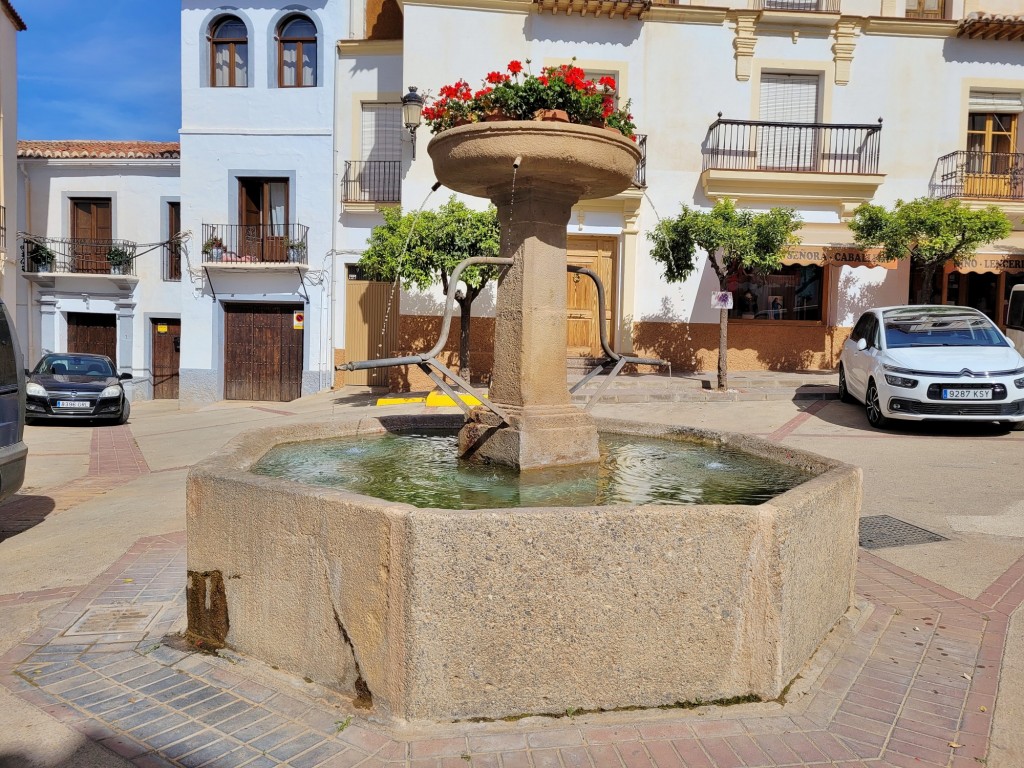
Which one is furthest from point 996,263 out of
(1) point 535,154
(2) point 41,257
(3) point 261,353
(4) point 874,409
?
(2) point 41,257

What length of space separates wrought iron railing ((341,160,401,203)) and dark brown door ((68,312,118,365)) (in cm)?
849

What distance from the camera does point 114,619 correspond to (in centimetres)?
378

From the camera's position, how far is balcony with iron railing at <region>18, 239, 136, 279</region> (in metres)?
20.2

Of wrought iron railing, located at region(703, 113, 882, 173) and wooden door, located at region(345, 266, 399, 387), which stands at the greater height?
wrought iron railing, located at region(703, 113, 882, 173)

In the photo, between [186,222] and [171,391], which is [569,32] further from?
[171,391]

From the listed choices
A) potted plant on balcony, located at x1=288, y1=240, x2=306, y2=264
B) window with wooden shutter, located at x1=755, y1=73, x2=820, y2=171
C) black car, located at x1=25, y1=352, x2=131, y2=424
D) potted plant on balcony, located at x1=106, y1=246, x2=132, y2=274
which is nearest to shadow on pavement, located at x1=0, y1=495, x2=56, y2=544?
black car, located at x1=25, y1=352, x2=131, y2=424

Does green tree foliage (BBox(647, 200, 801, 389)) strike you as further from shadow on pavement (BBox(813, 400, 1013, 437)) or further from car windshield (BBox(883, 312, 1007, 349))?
car windshield (BBox(883, 312, 1007, 349))

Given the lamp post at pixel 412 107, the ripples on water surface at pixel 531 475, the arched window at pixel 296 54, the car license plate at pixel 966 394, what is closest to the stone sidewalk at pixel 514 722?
the ripples on water surface at pixel 531 475

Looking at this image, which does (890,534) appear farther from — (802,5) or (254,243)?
(254,243)

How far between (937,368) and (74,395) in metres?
13.6

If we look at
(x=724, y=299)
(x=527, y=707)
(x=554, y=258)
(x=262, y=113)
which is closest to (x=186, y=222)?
(x=262, y=113)

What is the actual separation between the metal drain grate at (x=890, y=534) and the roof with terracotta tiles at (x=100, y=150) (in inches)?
798

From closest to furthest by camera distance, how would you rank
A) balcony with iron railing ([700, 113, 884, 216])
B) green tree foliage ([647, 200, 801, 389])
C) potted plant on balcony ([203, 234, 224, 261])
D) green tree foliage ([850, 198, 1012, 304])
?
green tree foliage ([647, 200, 801, 389]), green tree foliage ([850, 198, 1012, 304]), balcony with iron railing ([700, 113, 884, 216]), potted plant on balcony ([203, 234, 224, 261])

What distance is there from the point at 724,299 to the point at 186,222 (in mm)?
12996
